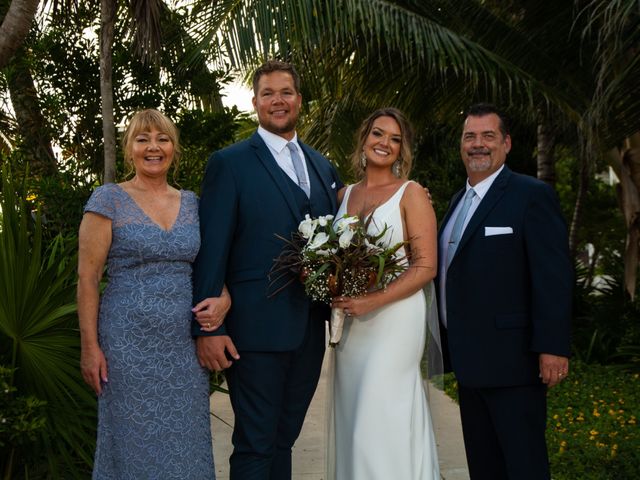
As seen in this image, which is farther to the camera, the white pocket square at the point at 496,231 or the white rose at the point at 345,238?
the white pocket square at the point at 496,231

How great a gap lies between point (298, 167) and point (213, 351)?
3.44 feet

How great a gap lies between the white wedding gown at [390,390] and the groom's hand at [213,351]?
2.35ft

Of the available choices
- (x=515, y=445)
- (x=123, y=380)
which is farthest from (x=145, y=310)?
(x=515, y=445)

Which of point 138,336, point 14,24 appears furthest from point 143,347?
point 14,24

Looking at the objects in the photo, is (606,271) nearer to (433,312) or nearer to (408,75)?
(408,75)

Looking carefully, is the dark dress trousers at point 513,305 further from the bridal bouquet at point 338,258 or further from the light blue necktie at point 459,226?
the bridal bouquet at point 338,258

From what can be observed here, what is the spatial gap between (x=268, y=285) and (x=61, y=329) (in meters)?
1.28

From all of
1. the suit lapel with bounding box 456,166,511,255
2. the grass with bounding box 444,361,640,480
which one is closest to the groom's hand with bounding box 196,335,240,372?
the suit lapel with bounding box 456,166,511,255

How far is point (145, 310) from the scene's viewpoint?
144 inches

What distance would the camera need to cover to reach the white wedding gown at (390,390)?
407cm

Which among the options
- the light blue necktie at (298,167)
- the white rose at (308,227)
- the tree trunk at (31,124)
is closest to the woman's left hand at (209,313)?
the white rose at (308,227)

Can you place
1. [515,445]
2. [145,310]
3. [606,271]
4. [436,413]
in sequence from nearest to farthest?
[145,310], [515,445], [436,413], [606,271]

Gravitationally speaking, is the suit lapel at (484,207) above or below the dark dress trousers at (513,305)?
above

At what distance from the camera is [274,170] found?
4.02 m
